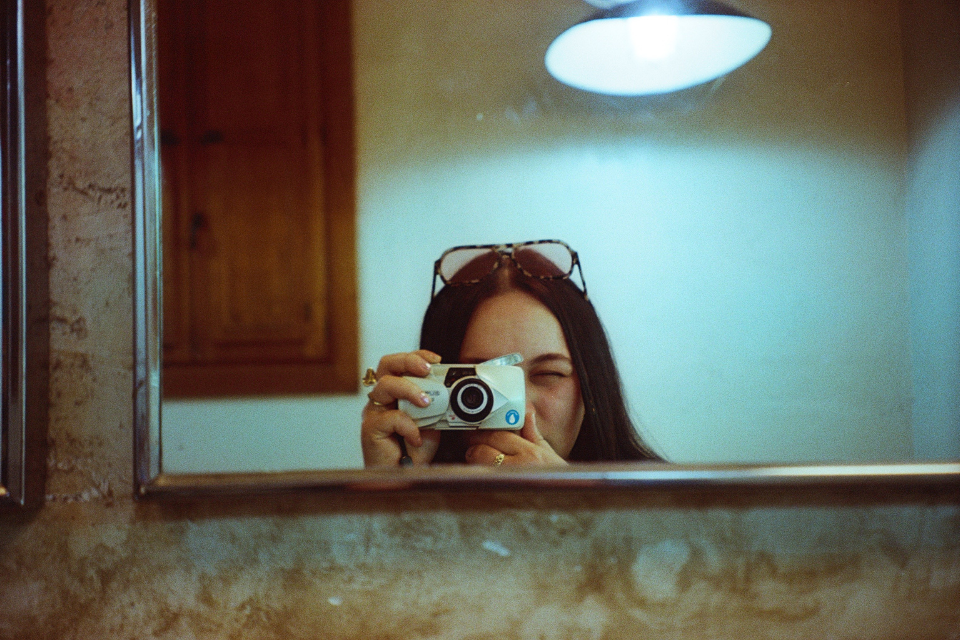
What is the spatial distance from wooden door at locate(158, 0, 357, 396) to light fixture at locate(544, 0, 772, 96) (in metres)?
0.21

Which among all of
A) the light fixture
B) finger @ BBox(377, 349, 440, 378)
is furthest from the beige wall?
the light fixture

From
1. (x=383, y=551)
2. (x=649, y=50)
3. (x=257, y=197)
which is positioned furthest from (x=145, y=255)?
(x=649, y=50)

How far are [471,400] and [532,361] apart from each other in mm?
64

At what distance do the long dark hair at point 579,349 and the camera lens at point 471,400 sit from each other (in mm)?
27

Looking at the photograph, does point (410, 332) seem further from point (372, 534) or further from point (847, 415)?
point (847, 415)

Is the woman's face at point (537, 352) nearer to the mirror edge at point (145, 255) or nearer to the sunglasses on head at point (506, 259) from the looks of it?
the sunglasses on head at point (506, 259)

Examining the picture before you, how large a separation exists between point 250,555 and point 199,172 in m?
0.35

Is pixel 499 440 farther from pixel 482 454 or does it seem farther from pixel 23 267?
pixel 23 267

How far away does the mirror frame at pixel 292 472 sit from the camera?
57 centimetres

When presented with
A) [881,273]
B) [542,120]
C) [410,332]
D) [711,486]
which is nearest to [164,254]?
[410,332]

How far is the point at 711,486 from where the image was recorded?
0.58 m

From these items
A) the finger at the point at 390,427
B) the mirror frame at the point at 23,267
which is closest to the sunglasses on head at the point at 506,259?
the finger at the point at 390,427

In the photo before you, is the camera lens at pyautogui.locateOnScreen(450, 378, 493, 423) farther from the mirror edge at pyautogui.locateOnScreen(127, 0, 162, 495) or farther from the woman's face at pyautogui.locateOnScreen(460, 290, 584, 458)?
the mirror edge at pyautogui.locateOnScreen(127, 0, 162, 495)

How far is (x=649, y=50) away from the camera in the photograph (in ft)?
1.92
